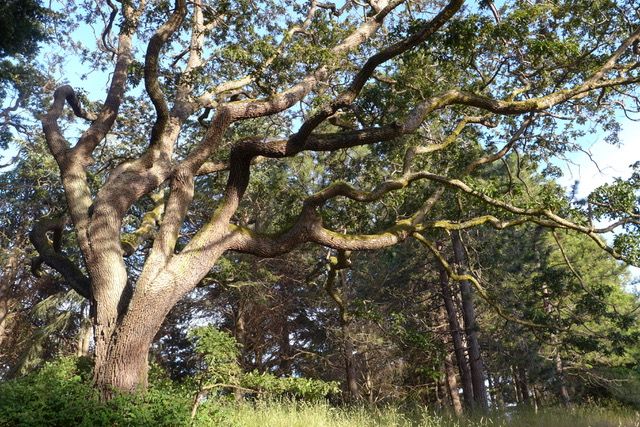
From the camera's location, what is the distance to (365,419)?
7547 mm

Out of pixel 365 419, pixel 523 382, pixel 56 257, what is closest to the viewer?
pixel 56 257

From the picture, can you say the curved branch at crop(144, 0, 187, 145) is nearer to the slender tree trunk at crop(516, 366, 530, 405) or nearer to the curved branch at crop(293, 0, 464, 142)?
the curved branch at crop(293, 0, 464, 142)

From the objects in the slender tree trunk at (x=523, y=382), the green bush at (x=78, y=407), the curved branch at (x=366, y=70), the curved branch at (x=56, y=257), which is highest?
the curved branch at (x=366, y=70)

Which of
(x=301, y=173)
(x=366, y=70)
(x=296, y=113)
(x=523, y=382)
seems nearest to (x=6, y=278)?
(x=301, y=173)

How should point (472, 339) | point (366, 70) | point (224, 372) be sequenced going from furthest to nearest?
1. point (472, 339)
2. point (366, 70)
3. point (224, 372)

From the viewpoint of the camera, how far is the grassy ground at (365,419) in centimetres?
676

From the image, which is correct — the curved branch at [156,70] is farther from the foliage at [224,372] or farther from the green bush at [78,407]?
the green bush at [78,407]

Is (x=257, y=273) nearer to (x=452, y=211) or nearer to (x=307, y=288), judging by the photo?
(x=307, y=288)

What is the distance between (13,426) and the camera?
421 centimetres

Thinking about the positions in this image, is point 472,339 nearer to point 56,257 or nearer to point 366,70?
point 366,70

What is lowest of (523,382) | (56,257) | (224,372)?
(523,382)

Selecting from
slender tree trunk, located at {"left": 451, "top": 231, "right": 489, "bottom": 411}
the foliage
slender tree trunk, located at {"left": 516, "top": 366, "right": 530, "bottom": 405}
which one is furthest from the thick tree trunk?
the foliage

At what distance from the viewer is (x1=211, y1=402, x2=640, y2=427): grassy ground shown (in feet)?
22.2

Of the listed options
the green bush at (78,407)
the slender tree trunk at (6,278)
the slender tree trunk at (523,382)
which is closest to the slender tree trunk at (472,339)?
the slender tree trunk at (523,382)
